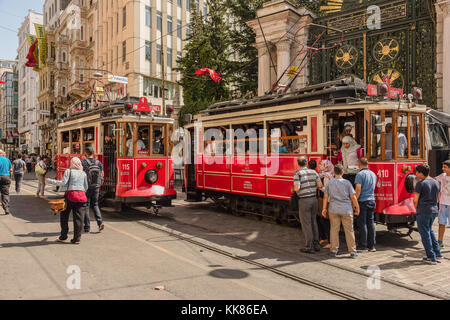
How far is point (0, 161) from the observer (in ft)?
36.3

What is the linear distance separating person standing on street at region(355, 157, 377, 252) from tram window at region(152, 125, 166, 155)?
5.95m

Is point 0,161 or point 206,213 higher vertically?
point 0,161

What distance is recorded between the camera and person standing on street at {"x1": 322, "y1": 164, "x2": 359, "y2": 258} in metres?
6.92

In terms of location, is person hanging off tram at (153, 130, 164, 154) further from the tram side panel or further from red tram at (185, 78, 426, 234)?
red tram at (185, 78, 426, 234)

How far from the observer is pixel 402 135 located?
809 centimetres

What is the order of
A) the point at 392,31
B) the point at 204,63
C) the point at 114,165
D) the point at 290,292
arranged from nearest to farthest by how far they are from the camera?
the point at 290,292, the point at 114,165, the point at 392,31, the point at 204,63

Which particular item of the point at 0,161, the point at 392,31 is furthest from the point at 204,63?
the point at 0,161

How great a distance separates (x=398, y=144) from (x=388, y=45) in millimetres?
9597

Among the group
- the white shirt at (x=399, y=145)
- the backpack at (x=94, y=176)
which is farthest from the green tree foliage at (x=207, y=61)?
the white shirt at (x=399, y=145)

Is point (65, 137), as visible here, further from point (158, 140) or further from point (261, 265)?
point (261, 265)

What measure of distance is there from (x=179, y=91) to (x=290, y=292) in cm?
3535

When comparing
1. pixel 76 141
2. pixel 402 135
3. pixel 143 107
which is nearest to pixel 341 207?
pixel 402 135
